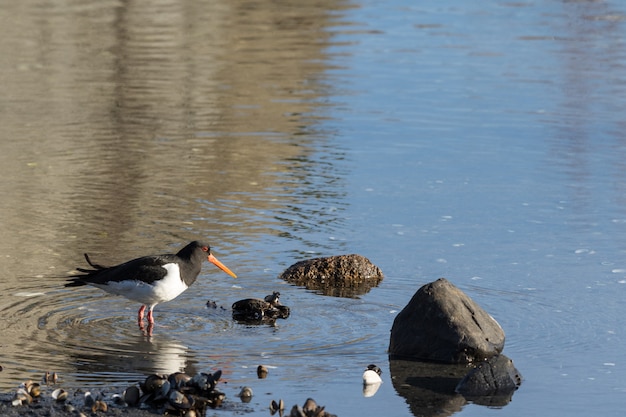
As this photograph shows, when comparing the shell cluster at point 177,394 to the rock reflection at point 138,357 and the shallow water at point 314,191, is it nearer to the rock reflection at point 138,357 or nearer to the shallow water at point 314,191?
the shallow water at point 314,191

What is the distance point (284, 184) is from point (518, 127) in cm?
566

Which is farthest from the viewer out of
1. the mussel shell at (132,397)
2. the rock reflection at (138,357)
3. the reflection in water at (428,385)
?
the rock reflection at (138,357)

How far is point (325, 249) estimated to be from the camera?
14375mm

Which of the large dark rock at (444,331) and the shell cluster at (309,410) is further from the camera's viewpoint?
the large dark rock at (444,331)

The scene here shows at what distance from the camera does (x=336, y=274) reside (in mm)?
13141

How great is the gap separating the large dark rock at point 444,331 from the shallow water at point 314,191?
0.28 meters

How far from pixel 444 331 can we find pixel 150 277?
9.48 ft

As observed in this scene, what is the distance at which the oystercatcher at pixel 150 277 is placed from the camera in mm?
11516

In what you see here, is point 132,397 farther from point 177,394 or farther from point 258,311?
point 258,311

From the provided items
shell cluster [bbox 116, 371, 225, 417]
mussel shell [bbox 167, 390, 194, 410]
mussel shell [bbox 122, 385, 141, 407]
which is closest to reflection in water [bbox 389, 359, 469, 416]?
shell cluster [bbox 116, 371, 225, 417]

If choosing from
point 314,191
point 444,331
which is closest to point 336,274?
point 444,331

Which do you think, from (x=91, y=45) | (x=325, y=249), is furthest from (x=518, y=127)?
(x=91, y=45)

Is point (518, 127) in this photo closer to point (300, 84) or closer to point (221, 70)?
point (300, 84)

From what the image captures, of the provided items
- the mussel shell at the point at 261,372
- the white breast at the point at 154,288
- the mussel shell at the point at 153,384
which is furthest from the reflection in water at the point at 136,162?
the mussel shell at the point at 153,384
